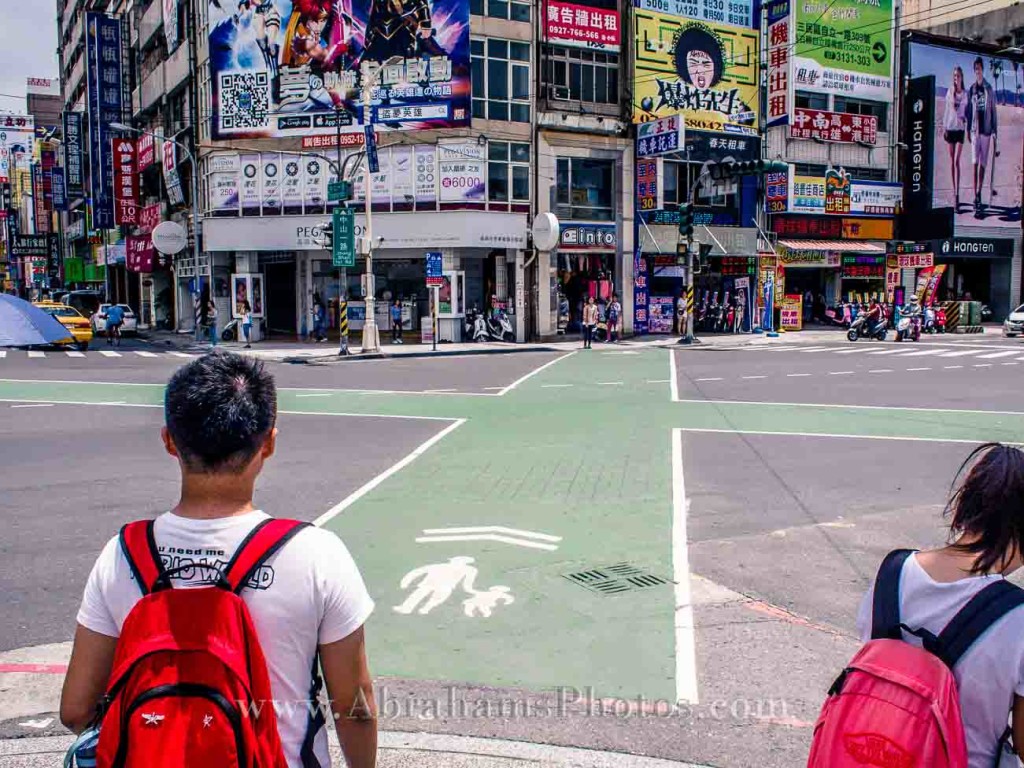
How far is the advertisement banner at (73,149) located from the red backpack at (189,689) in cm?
6284

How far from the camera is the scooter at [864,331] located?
3603cm

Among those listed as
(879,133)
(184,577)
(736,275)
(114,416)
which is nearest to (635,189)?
(736,275)

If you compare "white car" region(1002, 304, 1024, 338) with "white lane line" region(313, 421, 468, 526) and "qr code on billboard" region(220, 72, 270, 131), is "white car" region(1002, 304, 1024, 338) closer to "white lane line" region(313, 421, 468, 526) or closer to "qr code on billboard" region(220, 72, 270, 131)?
"qr code on billboard" region(220, 72, 270, 131)

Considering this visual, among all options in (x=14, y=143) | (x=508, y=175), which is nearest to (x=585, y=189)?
(x=508, y=175)

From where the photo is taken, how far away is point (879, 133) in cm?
4350

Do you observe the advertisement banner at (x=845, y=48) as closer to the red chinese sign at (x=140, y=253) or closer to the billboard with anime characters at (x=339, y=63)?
the billboard with anime characters at (x=339, y=63)

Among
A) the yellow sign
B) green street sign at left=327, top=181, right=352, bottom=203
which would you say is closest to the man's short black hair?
green street sign at left=327, top=181, right=352, bottom=203

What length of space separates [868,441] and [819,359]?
14132 millimetres

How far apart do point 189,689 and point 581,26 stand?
123ft

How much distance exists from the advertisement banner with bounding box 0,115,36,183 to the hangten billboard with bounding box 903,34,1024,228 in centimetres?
10405

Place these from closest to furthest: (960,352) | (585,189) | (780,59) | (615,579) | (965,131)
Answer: (615,579) < (960,352) < (585,189) < (780,59) < (965,131)

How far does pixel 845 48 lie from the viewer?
137 ft

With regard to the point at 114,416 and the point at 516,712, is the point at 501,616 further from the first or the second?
the point at 114,416

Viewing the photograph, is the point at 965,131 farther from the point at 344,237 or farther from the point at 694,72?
the point at 344,237
